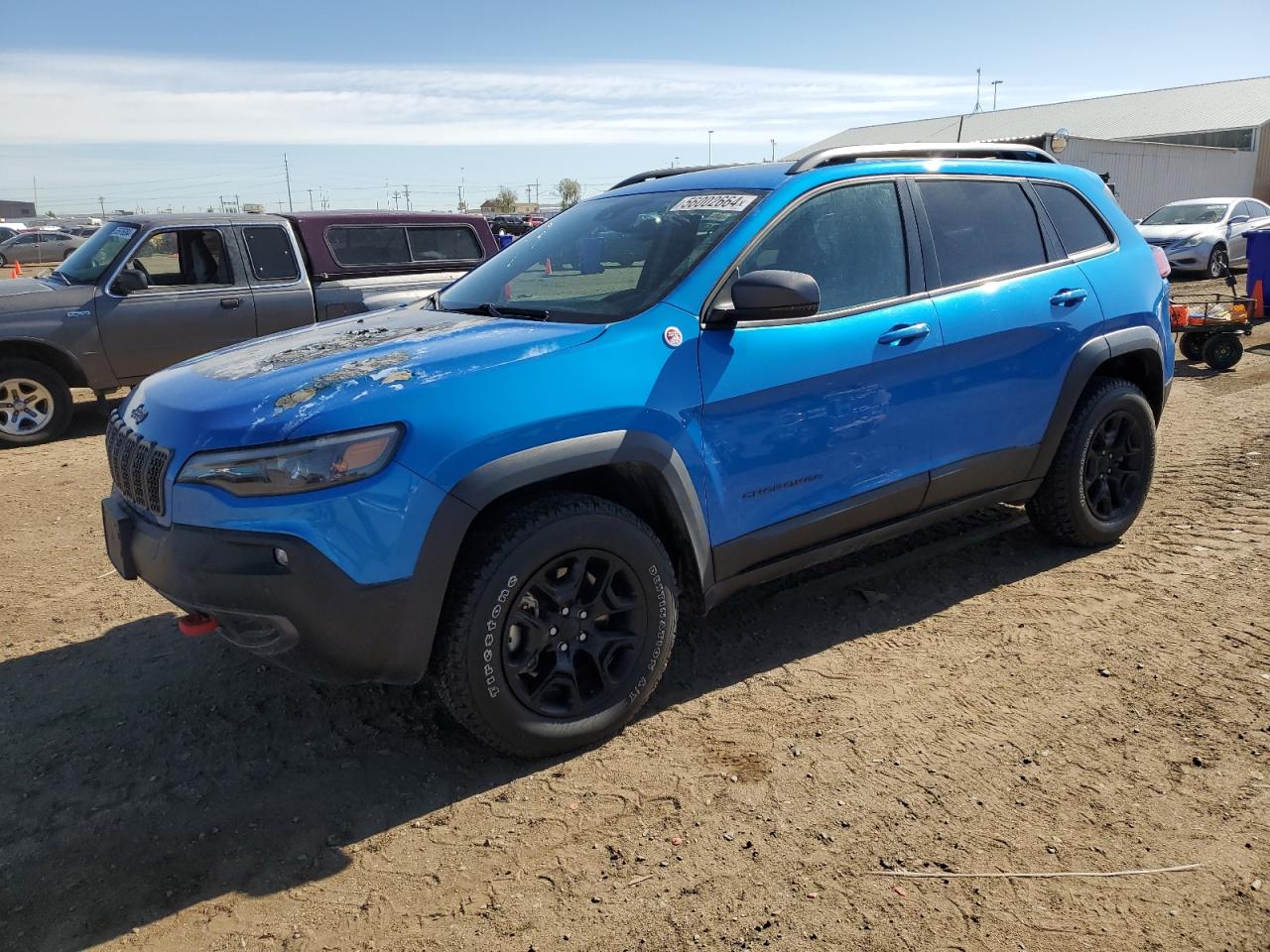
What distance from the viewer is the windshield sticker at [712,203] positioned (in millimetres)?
3635

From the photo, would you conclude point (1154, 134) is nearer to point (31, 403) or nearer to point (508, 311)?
point (31, 403)

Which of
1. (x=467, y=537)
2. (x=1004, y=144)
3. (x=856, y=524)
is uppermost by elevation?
(x=1004, y=144)

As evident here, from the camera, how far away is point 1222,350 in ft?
32.0

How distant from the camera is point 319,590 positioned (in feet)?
8.69

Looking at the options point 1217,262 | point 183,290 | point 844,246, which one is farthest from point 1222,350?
point 1217,262

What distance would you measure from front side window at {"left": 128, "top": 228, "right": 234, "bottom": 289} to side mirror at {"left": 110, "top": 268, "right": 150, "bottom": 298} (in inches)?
2.5

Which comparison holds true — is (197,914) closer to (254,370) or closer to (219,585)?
(219,585)

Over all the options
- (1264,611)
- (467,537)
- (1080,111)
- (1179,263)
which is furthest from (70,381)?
(1080,111)

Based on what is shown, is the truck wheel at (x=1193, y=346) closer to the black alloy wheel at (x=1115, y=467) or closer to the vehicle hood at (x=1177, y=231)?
the black alloy wheel at (x=1115, y=467)

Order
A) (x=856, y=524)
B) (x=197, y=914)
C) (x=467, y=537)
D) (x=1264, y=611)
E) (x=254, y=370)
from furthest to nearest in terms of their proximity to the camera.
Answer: (x=1264, y=611)
(x=856, y=524)
(x=254, y=370)
(x=467, y=537)
(x=197, y=914)

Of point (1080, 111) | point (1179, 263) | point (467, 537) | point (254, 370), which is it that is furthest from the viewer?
point (1080, 111)

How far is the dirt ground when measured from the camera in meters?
2.46

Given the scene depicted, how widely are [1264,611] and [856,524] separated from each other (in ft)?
6.17

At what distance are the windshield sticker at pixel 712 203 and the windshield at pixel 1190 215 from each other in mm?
19065
